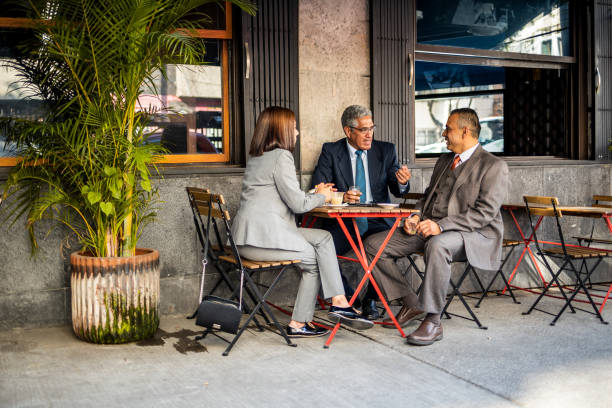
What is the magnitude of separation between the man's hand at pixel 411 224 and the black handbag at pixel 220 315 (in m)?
1.53

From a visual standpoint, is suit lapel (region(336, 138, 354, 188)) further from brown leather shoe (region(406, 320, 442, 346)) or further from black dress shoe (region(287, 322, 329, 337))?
brown leather shoe (region(406, 320, 442, 346))

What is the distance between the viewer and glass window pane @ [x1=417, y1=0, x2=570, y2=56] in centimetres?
664

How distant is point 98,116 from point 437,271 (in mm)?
2598

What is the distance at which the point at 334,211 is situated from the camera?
14.8 feet

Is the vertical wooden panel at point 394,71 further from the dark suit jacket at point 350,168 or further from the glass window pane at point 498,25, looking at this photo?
the dark suit jacket at point 350,168

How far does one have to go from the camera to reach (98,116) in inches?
178

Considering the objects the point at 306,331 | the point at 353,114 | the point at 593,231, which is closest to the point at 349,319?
the point at 306,331

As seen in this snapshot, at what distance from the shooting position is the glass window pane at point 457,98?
7.34m

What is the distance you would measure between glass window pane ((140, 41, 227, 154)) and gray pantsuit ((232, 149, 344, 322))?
1153 mm

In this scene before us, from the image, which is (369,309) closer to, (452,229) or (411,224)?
(411,224)

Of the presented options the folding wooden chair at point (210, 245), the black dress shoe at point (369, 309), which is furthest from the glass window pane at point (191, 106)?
the black dress shoe at point (369, 309)

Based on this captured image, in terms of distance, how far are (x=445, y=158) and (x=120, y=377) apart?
3071 mm

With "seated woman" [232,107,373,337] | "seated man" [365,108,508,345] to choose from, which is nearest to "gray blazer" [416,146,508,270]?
"seated man" [365,108,508,345]

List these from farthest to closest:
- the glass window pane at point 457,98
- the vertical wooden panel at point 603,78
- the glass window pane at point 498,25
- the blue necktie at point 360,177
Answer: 1. the glass window pane at point 457,98
2. the vertical wooden panel at point 603,78
3. the glass window pane at point 498,25
4. the blue necktie at point 360,177
